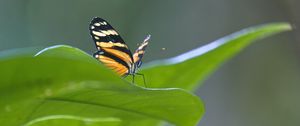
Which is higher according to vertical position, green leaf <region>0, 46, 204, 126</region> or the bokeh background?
green leaf <region>0, 46, 204, 126</region>

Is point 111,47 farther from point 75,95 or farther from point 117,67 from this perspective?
point 75,95

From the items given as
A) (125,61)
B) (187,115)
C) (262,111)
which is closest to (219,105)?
(262,111)

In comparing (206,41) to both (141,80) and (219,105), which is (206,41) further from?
(141,80)

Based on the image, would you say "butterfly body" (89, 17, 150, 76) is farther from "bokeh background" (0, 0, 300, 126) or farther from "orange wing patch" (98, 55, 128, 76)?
"bokeh background" (0, 0, 300, 126)

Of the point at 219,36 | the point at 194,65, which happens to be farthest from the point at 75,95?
the point at 219,36

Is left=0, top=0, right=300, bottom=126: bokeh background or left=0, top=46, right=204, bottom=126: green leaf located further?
left=0, top=0, right=300, bottom=126: bokeh background

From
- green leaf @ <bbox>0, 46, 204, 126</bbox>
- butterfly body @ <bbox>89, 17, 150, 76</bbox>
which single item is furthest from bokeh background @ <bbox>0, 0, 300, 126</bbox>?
green leaf @ <bbox>0, 46, 204, 126</bbox>

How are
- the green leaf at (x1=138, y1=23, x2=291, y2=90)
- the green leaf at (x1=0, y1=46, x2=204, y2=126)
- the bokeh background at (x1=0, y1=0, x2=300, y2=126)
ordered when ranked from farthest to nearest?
the bokeh background at (x1=0, y1=0, x2=300, y2=126), the green leaf at (x1=138, y1=23, x2=291, y2=90), the green leaf at (x1=0, y1=46, x2=204, y2=126)
